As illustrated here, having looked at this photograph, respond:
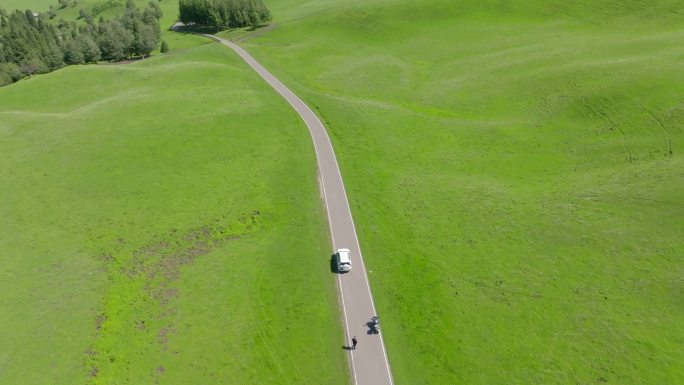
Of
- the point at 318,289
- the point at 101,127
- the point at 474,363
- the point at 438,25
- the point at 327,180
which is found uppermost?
the point at 438,25

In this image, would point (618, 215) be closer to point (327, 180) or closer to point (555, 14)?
point (327, 180)

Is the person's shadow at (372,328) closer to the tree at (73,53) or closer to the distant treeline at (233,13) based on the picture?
the tree at (73,53)

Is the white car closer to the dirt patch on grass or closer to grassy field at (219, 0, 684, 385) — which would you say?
grassy field at (219, 0, 684, 385)

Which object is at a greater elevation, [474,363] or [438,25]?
[438,25]

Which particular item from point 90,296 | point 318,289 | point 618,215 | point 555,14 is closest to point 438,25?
point 555,14

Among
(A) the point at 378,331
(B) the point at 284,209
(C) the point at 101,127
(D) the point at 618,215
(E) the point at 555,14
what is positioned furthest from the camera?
(E) the point at 555,14

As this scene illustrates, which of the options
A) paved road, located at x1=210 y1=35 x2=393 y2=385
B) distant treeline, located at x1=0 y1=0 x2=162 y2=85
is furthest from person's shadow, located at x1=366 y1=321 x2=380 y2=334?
distant treeline, located at x1=0 y1=0 x2=162 y2=85

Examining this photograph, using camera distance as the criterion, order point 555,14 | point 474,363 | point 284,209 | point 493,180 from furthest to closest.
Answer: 1. point 555,14
2. point 493,180
3. point 284,209
4. point 474,363

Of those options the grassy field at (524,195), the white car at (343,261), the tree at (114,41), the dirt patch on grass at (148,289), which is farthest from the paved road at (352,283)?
the tree at (114,41)
